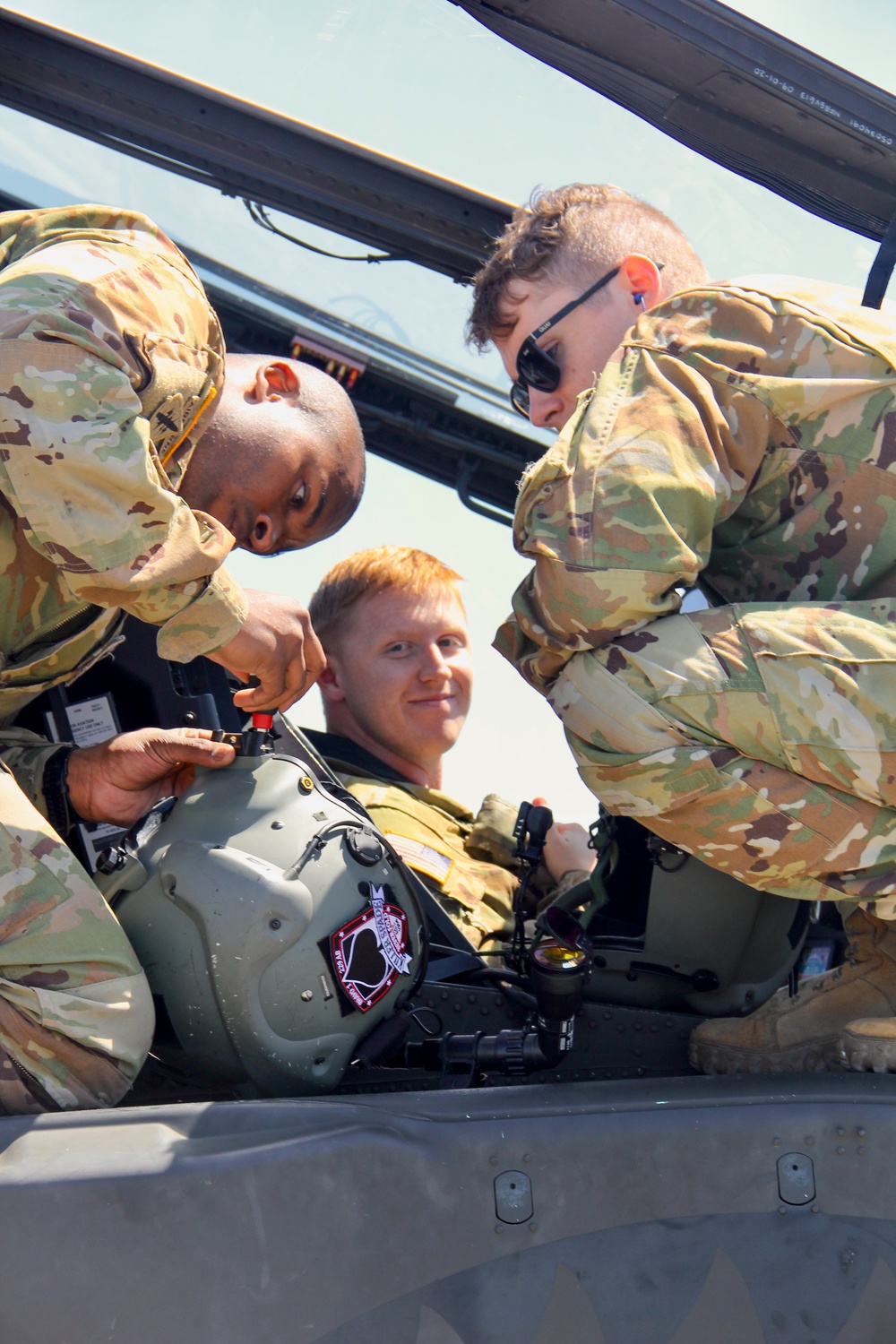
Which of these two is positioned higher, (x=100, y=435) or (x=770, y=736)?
(x=100, y=435)

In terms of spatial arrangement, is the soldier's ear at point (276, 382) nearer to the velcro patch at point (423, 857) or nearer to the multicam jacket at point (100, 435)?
the multicam jacket at point (100, 435)

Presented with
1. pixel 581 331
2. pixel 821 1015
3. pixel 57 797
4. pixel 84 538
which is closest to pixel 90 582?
pixel 84 538

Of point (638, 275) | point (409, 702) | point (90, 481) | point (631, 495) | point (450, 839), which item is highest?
point (638, 275)

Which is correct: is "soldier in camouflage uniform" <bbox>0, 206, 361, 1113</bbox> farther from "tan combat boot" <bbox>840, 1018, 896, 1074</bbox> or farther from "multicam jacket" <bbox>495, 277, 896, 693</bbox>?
"tan combat boot" <bbox>840, 1018, 896, 1074</bbox>

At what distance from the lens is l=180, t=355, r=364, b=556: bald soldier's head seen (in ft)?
6.20

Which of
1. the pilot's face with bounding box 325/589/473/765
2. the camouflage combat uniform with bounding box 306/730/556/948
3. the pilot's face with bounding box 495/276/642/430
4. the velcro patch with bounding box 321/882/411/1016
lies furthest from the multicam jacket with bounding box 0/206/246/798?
the pilot's face with bounding box 325/589/473/765

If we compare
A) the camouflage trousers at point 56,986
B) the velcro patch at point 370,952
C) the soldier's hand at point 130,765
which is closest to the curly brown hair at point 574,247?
the soldier's hand at point 130,765

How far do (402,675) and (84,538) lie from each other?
1304 mm

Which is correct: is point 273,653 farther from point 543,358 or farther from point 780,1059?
point 780,1059

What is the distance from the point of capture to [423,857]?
219 cm

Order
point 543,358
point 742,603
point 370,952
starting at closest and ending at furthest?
point 742,603, point 370,952, point 543,358

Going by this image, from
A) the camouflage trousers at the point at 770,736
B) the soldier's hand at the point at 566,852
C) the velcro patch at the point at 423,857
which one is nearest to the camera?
the camouflage trousers at the point at 770,736

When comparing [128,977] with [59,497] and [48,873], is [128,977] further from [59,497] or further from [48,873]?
[59,497]

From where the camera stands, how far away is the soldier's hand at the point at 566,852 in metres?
2.41
